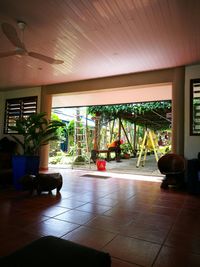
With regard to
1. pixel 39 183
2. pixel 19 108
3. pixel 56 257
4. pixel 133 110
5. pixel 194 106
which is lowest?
pixel 39 183

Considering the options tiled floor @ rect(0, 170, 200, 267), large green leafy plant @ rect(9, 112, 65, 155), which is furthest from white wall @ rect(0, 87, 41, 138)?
tiled floor @ rect(0, 170, 200, 267)

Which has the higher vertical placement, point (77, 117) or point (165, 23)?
point (165, 23)

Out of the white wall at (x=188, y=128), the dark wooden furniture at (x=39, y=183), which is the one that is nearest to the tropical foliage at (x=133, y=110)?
the white wall at (x=188, y=128)

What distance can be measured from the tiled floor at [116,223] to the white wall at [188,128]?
1146 mm

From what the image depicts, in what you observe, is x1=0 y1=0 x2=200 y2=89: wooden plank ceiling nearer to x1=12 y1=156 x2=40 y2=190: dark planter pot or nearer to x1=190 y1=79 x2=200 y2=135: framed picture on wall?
x1=190 y1=79 x2=200 y2=135: framed picture on wall

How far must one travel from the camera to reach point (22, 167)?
396 cm

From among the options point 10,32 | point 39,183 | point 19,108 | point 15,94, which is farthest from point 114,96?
point 10,32

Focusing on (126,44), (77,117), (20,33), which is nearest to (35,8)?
(20,33)

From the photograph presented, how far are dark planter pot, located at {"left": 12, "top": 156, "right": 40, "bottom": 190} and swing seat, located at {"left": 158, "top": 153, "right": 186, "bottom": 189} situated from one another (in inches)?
105

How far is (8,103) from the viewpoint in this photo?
7.65 metres

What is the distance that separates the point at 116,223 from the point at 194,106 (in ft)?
11.2

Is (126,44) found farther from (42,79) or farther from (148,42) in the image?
(42,79)

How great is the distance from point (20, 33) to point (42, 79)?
8.78 feet

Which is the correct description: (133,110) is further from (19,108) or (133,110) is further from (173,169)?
(173,169)
